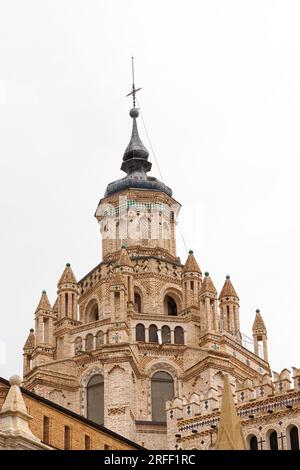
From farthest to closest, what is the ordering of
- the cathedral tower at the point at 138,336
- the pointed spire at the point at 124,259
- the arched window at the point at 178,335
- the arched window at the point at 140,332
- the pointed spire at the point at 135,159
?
the pointed spire at the point at 135,159
the pointed spire at the point at 124,259
the arched window at the point at 178,335
the arched window at the point at 140,332
the cathedral tower at the point at 138,336

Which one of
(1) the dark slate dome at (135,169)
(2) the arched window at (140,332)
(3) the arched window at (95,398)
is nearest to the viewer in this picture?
(3) the arched window at (95,398)

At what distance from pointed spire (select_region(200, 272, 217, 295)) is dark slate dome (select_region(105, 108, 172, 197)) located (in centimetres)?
1199

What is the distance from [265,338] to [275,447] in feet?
79.8

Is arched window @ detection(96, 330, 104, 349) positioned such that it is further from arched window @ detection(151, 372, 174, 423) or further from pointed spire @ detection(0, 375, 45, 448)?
pointed spire @ detection(0, 375, 45, 448)

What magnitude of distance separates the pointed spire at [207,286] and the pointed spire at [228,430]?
31441 millimetres

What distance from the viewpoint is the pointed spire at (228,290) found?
91906mm

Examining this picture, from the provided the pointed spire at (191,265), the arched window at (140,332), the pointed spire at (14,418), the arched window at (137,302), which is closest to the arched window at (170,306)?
the arched window at (137,302)

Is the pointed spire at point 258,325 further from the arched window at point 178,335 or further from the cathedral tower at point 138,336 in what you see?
the arched window at point 178,335

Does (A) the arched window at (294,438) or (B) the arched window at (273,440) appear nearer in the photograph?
(A) the arched window at (294,438)

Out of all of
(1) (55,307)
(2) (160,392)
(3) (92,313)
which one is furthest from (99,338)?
(1) (55,307)

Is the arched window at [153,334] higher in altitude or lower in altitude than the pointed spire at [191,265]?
lower

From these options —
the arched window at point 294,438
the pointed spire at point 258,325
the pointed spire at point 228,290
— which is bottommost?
the arched window at point 294,438

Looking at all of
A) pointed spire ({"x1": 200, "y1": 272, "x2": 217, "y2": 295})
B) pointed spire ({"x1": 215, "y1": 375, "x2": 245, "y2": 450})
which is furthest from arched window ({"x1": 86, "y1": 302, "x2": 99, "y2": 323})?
pointed spire ({"x1": 215, "y1": 375, "x2": 245, "y2": 450})

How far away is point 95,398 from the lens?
8238cm
